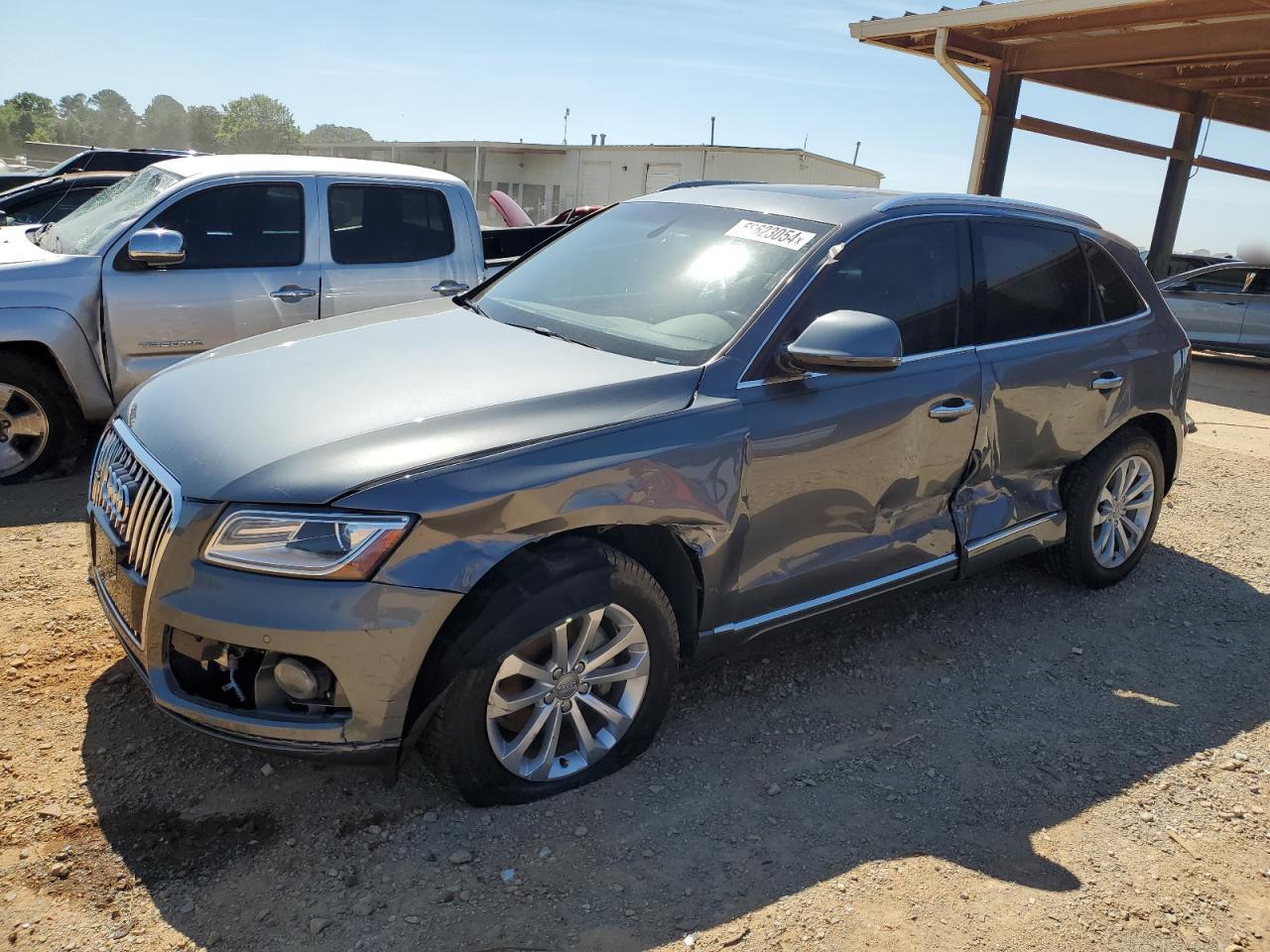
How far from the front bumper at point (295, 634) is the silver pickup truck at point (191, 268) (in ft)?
11.0

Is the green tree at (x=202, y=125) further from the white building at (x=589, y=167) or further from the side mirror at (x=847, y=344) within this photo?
the side mirror at (x=847, y=344)

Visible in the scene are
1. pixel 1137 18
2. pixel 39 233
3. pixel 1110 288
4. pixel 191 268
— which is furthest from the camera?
pixel 1137 18

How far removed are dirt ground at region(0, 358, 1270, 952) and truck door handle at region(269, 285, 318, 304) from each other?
2.13 metres

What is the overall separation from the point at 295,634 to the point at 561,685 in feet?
2.56

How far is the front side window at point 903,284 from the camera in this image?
342 cm

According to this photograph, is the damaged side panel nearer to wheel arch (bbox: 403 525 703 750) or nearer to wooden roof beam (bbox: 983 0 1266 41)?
wheel arch (bbox: 403 525 703 750)

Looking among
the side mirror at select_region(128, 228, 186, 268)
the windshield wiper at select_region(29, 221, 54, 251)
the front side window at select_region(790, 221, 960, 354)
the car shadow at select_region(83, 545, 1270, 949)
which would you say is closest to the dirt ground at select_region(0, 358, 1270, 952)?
the car shadow at select_region(83, 545, 1270, 949)

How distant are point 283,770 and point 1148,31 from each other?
12.3 m

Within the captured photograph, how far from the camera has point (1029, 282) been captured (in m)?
4.17

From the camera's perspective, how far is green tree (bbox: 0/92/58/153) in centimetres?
7750

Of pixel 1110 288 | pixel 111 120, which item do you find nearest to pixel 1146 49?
pixel 1110 288

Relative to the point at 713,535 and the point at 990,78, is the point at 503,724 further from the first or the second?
the point at 990,78

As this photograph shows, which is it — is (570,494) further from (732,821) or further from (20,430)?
(20,430)

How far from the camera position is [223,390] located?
308 centimetres
